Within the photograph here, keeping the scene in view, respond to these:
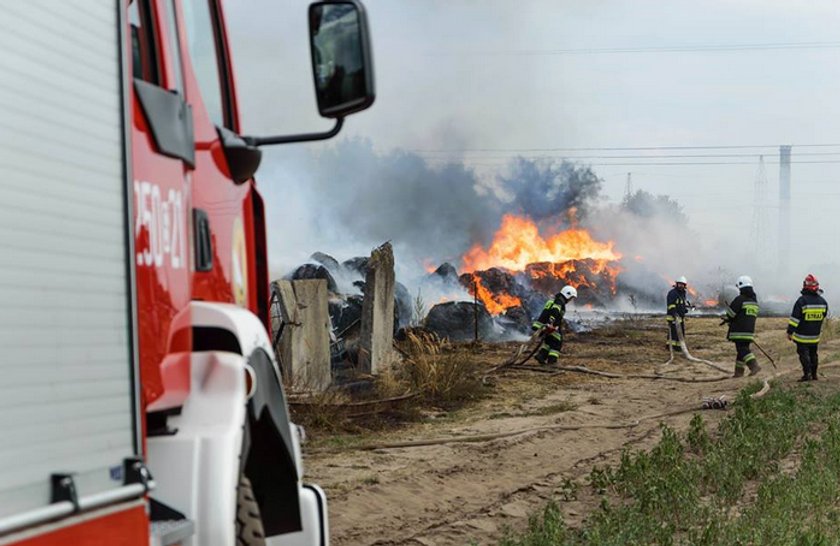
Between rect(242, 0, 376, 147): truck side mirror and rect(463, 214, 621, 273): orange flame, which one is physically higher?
rect(242, 0, 376, 147): truck side mirror

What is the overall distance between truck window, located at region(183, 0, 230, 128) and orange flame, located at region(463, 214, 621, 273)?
32983 millimetres

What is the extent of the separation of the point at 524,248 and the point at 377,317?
2302cm

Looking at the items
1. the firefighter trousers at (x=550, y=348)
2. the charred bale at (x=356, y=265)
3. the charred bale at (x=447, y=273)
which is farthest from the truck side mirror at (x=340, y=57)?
the charred bale at (x=447, y=273)

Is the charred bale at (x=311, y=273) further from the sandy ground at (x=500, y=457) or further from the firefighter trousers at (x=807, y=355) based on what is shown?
the firefighter trousers at (x=807, y=355)

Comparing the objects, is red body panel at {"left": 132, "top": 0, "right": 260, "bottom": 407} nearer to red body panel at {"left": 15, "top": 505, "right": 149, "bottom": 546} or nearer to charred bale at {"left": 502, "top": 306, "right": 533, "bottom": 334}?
red body panel at {"left": 15, "top": 505, "right": 149, "bottom": 546}

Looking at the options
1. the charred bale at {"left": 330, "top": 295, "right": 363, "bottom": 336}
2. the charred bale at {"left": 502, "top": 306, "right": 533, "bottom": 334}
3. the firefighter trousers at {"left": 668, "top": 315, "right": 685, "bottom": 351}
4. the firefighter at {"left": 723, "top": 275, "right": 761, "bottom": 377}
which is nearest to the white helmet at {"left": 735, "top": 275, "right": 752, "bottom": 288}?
→ the firefighter at {"left": 723, "top": 275, "right": 761, "bottom": 377}

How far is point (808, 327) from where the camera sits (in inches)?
750

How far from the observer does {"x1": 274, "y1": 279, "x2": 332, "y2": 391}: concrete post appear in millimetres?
13812

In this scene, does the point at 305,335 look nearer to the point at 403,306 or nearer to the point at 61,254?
the point at 403,306

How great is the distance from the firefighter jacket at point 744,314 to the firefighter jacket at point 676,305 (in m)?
3.14

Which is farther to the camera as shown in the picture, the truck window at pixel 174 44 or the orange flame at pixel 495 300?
the orange flame at pixel 495 300

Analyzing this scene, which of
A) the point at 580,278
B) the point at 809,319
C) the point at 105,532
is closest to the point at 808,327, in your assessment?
the point at 809,319

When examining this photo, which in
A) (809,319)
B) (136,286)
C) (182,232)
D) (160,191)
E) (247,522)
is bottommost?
(809,319)

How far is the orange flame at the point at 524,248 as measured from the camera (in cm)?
3828
